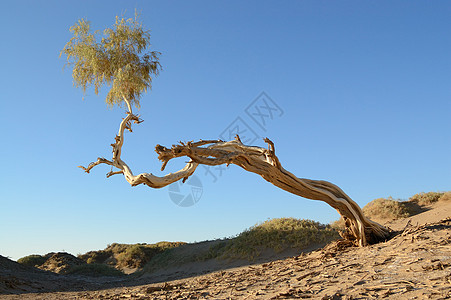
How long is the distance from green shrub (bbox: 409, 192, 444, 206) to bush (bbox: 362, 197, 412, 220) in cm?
98

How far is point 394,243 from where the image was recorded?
7.95m

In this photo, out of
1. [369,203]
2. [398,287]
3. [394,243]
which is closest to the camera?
[398,287]

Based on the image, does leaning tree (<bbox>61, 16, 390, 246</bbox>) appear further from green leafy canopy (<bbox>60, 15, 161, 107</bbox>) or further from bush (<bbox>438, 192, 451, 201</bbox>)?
bush (<bbox>438, 192, 451, 201</bbox>)

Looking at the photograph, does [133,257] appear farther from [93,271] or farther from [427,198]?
[427,198]

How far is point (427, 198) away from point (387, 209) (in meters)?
2.57

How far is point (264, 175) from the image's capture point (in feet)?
26.9

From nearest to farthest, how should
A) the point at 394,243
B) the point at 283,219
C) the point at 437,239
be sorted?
the point at 437,239 < the point at 394,243 < the point at 283,219

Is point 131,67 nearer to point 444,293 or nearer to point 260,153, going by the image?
point 260,153

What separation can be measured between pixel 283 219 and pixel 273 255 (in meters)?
2.64

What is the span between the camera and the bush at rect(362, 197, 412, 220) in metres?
16.0

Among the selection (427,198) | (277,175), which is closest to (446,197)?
(427,198)

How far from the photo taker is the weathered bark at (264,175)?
741 cm

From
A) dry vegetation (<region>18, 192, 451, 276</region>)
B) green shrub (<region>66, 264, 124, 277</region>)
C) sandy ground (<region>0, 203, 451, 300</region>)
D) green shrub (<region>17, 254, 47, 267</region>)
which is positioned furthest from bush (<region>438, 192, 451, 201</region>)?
green shrub (<region>17, 254, 47, 267</region>)

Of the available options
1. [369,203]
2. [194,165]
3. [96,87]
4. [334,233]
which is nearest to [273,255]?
[334,233]
